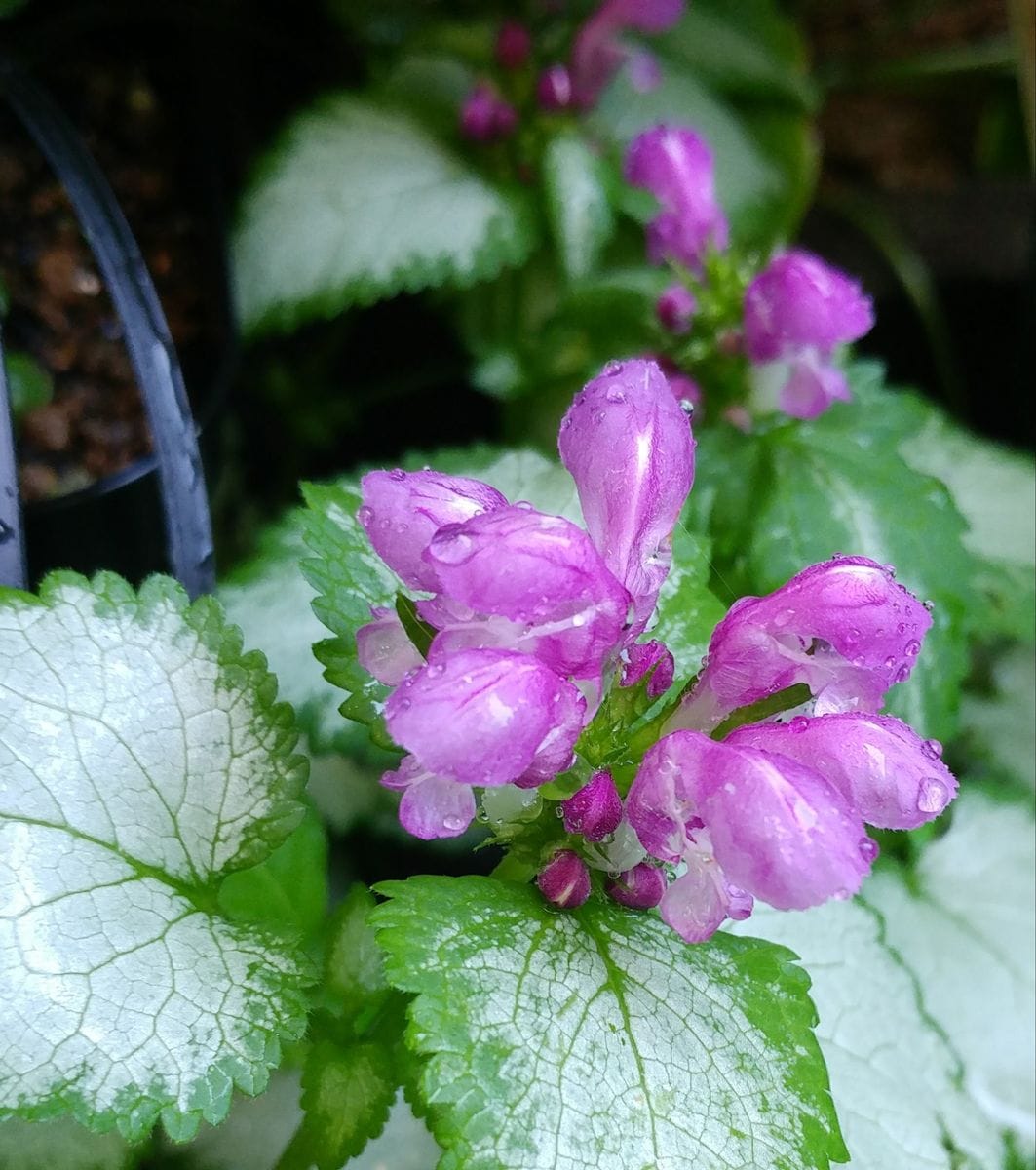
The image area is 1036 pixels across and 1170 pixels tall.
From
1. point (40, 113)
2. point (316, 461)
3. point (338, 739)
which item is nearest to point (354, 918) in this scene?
point (338, 739)

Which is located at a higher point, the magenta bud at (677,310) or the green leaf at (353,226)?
the green leaf at (353,226)

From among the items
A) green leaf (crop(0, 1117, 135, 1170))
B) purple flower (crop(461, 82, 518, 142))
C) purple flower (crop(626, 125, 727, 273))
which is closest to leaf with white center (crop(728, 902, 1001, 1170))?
green leaf (crop(0, 1117, 135, 1170))

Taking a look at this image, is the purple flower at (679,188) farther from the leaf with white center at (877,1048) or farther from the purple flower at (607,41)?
the leaf with white center at (877,1048)

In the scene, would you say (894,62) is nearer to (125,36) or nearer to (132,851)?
(125,36)

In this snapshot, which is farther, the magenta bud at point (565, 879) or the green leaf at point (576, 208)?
the green leaf at point (576, 208)

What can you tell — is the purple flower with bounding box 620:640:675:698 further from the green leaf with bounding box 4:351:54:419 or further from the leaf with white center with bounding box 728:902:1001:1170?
the green leaf with bounding box 4:351:54:419

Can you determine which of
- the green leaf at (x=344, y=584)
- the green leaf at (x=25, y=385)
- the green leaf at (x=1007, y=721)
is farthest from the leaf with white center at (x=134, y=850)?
the green leaf at (x=1007, y=721)

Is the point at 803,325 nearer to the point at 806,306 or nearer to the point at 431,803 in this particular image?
the point at 806,306
